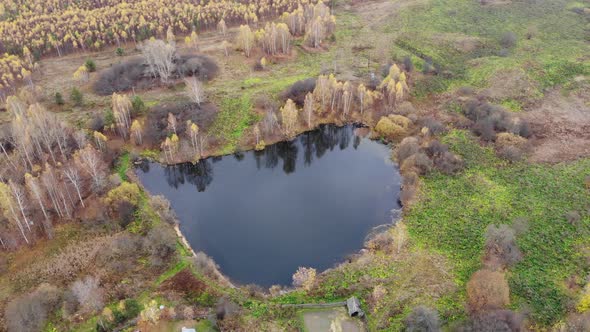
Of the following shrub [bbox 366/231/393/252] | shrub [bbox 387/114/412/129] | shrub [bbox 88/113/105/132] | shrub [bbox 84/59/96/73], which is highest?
shrub [bbox 84/59/96/73]

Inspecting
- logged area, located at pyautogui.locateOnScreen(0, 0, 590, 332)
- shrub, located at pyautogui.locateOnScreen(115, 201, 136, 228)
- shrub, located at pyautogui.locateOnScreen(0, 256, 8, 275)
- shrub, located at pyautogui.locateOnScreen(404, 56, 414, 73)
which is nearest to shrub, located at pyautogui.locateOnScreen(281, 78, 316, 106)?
logged area, located at pyautogui.locateOnScreen(0, 0, 590, 332)

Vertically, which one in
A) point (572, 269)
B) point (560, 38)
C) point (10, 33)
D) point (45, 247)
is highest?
point (10, 33)

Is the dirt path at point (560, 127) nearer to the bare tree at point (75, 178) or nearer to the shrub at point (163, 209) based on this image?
the shrub at point (163, 209)

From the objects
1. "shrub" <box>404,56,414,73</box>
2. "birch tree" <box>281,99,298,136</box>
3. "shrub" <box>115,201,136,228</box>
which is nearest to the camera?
"shrub" <box>115,201,136,228</box>

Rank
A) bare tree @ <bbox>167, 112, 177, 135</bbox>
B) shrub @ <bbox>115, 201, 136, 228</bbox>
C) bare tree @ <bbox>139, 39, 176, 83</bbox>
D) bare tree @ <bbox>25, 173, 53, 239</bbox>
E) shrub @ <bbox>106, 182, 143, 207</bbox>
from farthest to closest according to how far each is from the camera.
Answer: bare tree @ <bbox>139, 39, 176, 83</bbox>, bare tree @ <bbox>167, 112, 177, 135</bbox>, shrub @ <bbox>106, 182, 143, 207</bbox>, shrub @ <bbox>115, 201, 136, 228</bbox>, bare tree @ <bbox>25, 173, 53, 239</bbox>

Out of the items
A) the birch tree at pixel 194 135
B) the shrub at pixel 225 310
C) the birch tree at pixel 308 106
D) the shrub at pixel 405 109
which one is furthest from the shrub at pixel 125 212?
the shrub at pixel 405 109

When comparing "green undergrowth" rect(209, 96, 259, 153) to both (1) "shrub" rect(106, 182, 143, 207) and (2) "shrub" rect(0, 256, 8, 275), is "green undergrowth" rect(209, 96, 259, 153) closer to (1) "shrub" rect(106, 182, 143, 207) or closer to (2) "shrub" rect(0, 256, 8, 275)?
(1) "shrub" rect(106, 182, 143, 207)

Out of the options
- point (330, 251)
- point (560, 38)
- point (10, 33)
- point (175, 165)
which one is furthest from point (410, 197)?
point (10, 33)

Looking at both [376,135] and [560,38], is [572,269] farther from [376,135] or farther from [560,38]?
[560,38]

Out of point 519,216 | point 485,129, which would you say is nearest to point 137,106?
point 485,129
